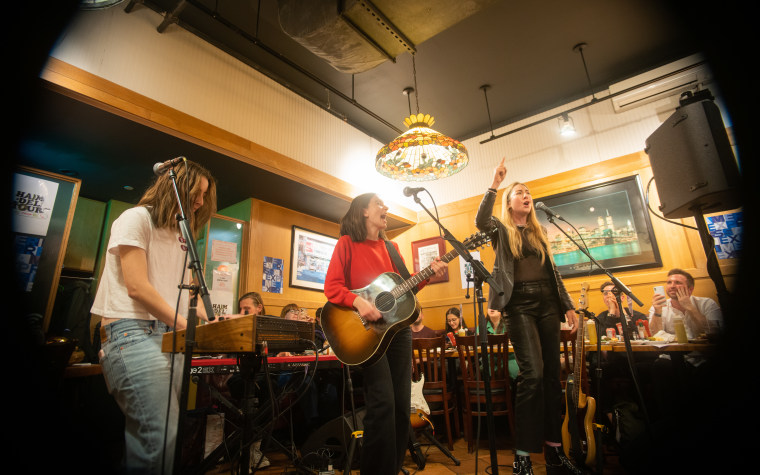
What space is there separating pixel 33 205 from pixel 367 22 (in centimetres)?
366

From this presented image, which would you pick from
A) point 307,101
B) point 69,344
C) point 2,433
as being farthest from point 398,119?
point 2,433

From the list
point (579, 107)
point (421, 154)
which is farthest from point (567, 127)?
point (421, 154)

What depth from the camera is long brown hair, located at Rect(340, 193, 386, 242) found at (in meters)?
2.36

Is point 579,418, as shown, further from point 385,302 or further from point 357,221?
point 357,221

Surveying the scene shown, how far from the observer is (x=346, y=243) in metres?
2.30

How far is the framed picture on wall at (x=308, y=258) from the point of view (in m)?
5.67

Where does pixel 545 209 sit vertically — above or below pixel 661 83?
below

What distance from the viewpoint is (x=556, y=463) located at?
7.81ft

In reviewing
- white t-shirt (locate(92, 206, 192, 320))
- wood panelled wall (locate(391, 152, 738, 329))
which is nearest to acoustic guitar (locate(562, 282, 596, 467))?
wood panelled wall (locate(391, 152, 738, 329))

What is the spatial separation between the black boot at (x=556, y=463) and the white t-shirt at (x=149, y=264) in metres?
2.43

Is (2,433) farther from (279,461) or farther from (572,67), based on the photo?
(572,67)

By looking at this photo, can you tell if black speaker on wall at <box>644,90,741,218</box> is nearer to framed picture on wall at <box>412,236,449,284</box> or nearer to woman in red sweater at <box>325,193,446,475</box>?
woman in red sweater at <box>325,193,446,475</box>

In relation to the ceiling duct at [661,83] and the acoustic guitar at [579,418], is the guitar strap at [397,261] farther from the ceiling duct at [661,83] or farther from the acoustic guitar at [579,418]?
the ceiling duct at [661,83]

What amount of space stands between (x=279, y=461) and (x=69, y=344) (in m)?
2.00
